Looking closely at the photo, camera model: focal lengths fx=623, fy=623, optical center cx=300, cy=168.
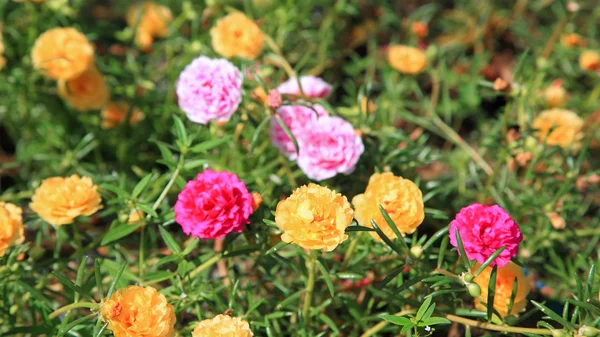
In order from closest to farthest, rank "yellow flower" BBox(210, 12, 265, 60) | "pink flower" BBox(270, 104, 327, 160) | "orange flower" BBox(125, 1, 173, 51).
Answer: "pink flower" BBox(270, 104, 327, 160) → "yellow flower" BBox(210, 12, 265, 60) → "orange flower" BBox(125, 1, 173, 51)

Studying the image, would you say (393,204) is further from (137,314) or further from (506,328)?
(137,314)

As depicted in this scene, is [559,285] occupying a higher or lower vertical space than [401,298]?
lower

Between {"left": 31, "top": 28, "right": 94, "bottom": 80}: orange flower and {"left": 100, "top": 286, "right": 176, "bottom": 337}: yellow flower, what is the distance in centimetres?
98

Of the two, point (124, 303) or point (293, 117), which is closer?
point (124, 303)

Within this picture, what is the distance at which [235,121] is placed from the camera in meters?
1.82

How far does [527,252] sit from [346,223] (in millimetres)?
830

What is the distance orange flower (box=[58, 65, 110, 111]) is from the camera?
214 centimetres

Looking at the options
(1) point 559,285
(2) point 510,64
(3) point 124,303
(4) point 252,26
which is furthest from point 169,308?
(2) point 510,64

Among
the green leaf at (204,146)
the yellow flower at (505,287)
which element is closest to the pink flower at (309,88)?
the green leaf at (204,146)

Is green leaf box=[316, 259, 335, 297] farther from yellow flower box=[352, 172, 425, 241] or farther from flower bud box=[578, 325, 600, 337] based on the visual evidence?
flower bud box=[578, 325, 600, 337]

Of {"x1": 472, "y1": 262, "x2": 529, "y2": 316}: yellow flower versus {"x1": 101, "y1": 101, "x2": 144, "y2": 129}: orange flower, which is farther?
{"x1": 101, "y1": 101, "x2": 144, "y2": 129}: orange flower

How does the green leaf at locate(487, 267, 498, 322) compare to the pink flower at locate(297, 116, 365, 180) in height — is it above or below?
below

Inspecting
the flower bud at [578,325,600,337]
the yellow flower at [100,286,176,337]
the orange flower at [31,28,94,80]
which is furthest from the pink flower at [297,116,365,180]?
the orange flower at [31,28,94,80]

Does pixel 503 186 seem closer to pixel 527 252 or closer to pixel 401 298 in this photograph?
pixel 527 252
